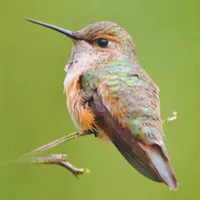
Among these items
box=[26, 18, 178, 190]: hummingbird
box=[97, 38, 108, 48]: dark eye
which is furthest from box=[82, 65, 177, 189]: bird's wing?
box=[97, 38, 108, 48]: dark eye

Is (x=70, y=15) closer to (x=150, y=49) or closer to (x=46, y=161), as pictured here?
(x=150, y=49)

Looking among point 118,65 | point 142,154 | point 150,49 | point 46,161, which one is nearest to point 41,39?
point 150,49

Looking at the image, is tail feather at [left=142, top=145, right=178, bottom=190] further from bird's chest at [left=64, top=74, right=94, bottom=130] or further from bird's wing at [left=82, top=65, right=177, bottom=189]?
bird's chest at [left=64, top=74, right=94, bottom=130]

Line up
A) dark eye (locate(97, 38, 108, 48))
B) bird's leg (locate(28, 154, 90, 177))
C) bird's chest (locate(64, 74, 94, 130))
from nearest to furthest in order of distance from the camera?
bird's leg (locate(28, 154, 90, 177)) → bird's chest (locate(64, 74, 94, 130)) → dark eye (locate(97, 38, 108, 48))

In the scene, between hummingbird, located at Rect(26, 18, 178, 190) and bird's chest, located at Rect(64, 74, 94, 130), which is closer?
hummingbird, located at Rect(26, 18, 178, 190)

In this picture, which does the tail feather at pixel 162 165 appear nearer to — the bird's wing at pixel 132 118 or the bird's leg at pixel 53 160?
the bird's wing at pixel 132 118

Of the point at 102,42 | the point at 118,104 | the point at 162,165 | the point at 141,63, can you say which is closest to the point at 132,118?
the point at 118,104
